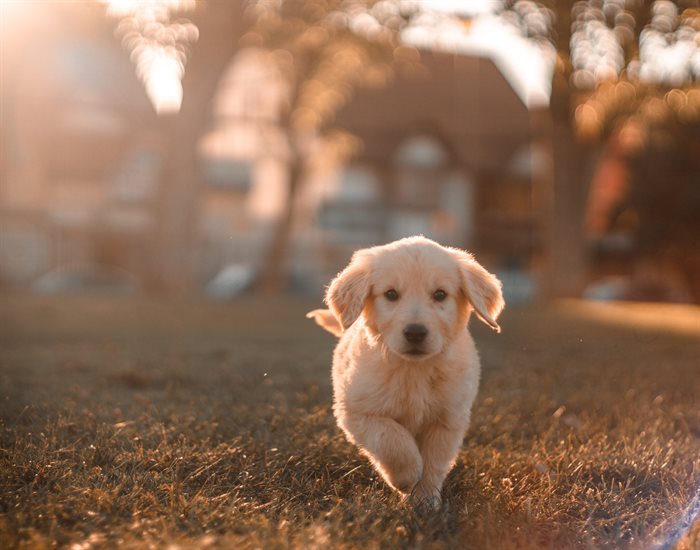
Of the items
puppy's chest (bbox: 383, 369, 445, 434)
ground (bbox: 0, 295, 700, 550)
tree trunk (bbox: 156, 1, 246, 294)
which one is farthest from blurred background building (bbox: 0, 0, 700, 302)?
puppy's chest (bbox: 383, 369, 445, 434)

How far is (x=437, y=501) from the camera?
3.59m

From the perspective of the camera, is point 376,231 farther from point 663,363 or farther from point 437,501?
point 437,501

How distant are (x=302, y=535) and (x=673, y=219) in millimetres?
29480

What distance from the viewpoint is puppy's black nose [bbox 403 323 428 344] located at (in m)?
3.81

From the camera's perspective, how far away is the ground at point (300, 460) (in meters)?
3.04

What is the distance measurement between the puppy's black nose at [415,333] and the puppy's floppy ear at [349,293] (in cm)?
32

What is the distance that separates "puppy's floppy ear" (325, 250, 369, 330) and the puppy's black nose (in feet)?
1.04

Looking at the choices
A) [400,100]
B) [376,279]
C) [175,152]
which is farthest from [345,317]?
[400,100]

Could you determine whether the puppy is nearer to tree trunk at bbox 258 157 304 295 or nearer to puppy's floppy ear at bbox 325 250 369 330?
puppy's floppy ear at bbox 325 250 369 330

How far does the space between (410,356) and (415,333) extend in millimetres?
118

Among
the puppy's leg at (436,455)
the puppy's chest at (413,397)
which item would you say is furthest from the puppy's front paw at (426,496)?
the puppy's chest at (413,397)

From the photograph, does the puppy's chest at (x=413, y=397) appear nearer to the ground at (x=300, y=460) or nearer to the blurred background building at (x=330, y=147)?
the ground at (x=300, y=460)

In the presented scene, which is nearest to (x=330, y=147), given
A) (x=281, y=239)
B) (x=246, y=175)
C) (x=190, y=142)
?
(x=281, y=239)

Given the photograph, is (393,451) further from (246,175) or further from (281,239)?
(246,175)
